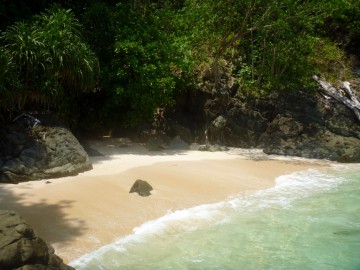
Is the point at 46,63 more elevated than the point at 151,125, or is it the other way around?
the point at 46,63

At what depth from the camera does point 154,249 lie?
19.6ft

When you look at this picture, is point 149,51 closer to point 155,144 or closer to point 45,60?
point 155,144

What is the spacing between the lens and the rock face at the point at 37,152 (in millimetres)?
8859

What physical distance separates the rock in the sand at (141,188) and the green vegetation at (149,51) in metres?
3.91

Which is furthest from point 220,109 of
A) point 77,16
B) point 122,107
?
point 77,16

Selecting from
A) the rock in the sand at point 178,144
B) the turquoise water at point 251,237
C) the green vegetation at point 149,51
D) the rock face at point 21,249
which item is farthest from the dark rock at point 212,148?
the rock face at point 21,249

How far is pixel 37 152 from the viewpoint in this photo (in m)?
9.39

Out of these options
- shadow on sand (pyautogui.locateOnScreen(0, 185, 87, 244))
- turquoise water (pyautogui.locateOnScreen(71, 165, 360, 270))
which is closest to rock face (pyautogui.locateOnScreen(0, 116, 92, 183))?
shadow on sand (pyautogui.locateOnScreen(0, 185, 87, 244))

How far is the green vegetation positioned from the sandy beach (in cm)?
204

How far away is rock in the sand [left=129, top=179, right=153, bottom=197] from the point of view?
27.3 feet

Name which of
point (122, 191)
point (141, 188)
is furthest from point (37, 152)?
point (141, 188)

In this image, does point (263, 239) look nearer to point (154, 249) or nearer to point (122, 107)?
point (154, 249)

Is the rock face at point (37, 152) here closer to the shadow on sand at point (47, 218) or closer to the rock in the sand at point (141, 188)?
the shadow on sand at point (47, 218)

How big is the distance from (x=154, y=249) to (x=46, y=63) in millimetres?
6616
